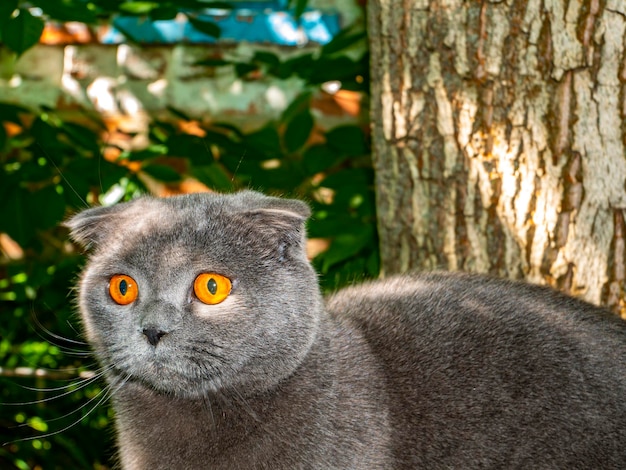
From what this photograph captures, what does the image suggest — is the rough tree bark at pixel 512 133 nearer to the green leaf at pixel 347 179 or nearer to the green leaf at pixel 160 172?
the green leaf at pixel 347 179

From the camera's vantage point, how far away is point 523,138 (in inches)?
90.9

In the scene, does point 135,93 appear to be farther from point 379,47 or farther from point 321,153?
point 379,47

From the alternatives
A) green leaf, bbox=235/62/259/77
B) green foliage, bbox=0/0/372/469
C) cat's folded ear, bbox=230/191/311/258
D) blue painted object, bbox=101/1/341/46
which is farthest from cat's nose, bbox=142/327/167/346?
blue painted object, bbox=101/1/341/46

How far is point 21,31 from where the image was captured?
2352 mm

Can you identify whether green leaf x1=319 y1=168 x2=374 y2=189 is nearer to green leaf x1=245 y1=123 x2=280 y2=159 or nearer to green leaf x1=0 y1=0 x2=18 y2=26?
green leaf x1=245 y1=123 x2=280 y2=159

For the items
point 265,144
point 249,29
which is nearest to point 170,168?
point 265,144

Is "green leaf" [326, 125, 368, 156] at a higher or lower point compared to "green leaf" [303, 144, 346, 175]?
higher

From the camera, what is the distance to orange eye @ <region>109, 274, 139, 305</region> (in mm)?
1812

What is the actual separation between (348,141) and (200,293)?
133 centimetres

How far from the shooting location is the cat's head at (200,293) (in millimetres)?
1745

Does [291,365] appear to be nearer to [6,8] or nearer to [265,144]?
[265,144]

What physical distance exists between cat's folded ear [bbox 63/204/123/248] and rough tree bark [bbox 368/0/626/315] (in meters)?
0.95

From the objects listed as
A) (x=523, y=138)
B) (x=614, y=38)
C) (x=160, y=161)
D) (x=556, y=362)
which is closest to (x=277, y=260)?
(x=556, y=362)

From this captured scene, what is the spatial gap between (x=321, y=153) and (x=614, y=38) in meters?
1.13
